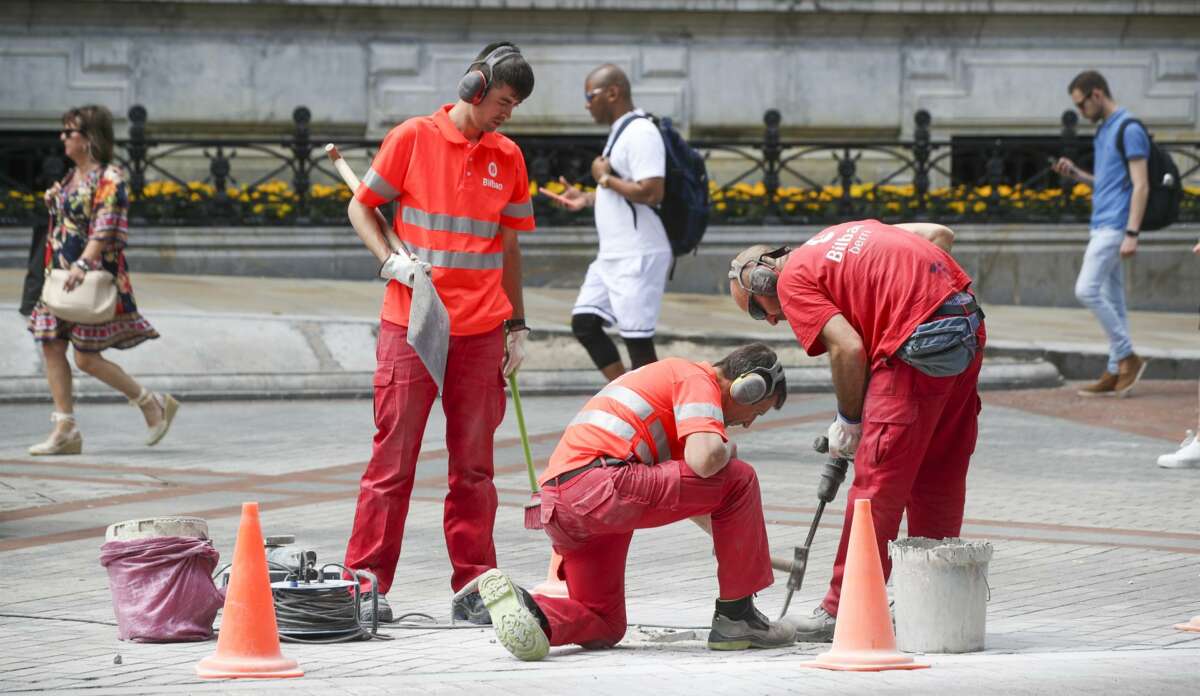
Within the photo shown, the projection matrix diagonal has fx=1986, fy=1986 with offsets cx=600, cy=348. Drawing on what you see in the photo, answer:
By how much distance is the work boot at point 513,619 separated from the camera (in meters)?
5.95

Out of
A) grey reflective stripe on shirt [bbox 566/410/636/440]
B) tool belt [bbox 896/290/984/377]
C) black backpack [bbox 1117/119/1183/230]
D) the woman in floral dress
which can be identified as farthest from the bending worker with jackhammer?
black backpack [bbox 1117/119/1183/230]

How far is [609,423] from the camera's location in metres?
6.34

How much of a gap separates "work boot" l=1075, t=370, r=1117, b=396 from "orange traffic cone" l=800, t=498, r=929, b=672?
8098 mm

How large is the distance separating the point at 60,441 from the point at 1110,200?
6.92 metres

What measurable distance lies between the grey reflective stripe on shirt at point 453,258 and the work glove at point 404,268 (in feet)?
0.49

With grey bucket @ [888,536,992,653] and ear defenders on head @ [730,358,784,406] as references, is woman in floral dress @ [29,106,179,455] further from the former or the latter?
grey bucket @ [888,536,992,653]

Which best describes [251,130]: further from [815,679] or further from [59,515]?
[815,679]

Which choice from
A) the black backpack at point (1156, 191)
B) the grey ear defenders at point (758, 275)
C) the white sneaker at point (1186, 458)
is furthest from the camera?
the black backpack at point (1156, 191)

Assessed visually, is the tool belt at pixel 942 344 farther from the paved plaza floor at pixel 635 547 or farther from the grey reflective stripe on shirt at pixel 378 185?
the grey reflective stripe on shirt at pixel 378 185

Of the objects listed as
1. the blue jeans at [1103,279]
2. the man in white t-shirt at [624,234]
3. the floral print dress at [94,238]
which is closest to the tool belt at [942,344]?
the man in white t-shirt at [624,234]

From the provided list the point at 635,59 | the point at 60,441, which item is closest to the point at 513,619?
the point at 60,441

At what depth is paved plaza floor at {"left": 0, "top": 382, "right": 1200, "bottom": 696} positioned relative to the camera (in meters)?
5.67

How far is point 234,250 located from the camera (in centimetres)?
1827

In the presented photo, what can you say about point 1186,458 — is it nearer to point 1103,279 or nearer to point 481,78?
point 1103,279
